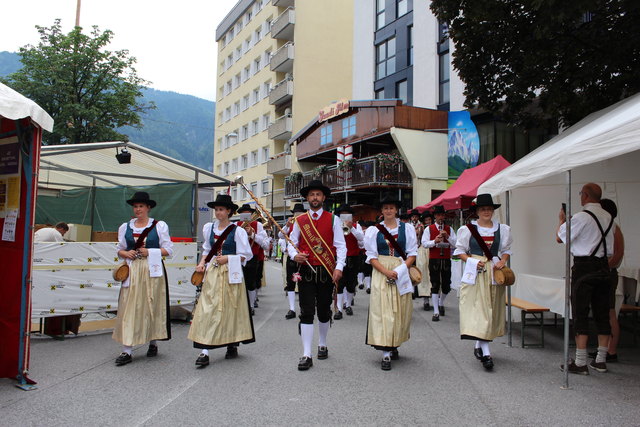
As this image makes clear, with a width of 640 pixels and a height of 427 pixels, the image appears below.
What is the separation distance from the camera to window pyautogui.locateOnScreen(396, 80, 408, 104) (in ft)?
87.7

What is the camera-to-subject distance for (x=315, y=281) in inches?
240

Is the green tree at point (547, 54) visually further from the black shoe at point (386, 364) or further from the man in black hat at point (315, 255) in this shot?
the black shoe at point (386, 364)

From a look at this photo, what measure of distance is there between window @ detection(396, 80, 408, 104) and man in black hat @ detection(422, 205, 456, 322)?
694 inches

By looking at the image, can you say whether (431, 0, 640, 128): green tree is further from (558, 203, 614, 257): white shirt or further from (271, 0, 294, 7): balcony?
(271, 0, 294, 7): balcony

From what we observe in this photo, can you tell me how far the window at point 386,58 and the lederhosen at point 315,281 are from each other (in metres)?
23.0

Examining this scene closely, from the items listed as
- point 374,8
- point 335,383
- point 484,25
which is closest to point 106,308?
point 335,383

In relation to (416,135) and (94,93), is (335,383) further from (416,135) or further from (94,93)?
(94,93)

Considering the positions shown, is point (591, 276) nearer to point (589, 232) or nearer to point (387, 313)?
point (589, 232)

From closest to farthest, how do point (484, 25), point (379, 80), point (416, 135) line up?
point (484, 25) → point (416, 135) → point (379, 80)

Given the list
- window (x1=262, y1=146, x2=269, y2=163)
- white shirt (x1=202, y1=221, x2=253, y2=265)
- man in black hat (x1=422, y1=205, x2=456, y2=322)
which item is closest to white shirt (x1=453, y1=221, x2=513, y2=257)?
white shirt (x1=202, y1=221, x2=253, y2=265)

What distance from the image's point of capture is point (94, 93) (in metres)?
24.1

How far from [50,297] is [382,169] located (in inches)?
720

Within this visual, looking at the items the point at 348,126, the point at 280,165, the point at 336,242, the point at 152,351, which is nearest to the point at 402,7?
the point at 348,126

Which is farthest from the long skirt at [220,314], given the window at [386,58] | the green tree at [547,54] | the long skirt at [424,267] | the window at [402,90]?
the window at [386,58]
